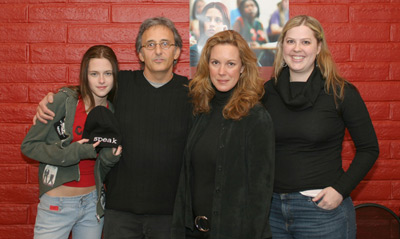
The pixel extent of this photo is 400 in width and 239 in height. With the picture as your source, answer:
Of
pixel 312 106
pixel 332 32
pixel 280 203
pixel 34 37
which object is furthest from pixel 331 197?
pixel 34 37

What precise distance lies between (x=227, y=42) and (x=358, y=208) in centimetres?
135

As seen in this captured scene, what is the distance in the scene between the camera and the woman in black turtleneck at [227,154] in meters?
1.54

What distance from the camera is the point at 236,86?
169cm

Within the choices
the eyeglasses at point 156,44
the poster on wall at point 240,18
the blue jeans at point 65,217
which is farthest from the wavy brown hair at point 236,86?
the blue jeans at point 65,217

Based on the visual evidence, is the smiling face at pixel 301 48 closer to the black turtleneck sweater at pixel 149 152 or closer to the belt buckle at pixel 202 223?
the black turtleneck sweater at pixel 149 152

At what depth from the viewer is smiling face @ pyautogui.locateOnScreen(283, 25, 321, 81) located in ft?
5.31

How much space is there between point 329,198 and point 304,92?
466 millimetres

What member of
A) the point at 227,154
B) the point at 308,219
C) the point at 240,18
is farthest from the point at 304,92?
the point at 240,18

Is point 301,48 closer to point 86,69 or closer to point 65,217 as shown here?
point 86,69

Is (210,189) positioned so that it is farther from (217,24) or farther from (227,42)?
(217,24)

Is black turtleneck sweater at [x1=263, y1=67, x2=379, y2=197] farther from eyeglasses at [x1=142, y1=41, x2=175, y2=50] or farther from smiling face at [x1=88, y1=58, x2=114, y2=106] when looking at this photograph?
smiling face at [x1=88, y1=58, x2=114, y2=106]

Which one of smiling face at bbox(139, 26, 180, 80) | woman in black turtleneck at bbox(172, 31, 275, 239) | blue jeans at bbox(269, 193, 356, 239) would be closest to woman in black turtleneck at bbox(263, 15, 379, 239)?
blue jeans at bbox(269, 193, 356, 239)

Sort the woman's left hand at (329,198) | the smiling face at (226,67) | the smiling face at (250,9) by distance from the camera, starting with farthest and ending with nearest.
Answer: the smiling face at (250,9) → the smiling face at (226,67) → the woman's left hand at (329,198)

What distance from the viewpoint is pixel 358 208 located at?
2211 millimetres
